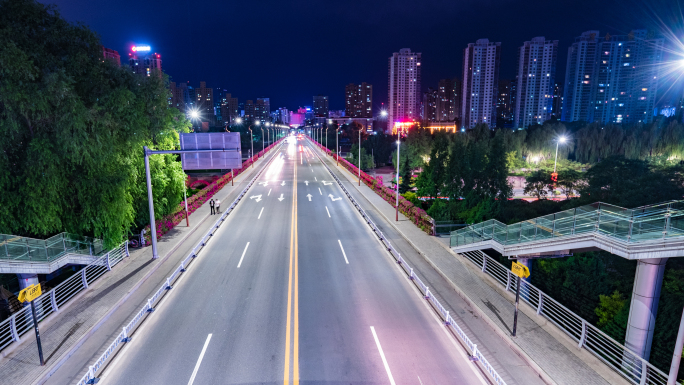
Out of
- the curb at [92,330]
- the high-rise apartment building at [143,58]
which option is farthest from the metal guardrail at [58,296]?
the high-rise apartment building at [143,58]

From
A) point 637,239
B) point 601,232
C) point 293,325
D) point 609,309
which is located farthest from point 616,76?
point 293,325

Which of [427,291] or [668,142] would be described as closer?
[427,291]

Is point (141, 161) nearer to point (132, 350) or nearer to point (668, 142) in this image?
point (132, 350)

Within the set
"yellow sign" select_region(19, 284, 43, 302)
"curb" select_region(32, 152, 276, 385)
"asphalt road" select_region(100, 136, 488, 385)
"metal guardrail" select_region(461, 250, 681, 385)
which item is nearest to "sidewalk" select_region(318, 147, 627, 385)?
"metal guardrail" select_region(461, 250, 681, 385)

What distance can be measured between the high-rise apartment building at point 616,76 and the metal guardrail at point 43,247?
179543 millimetres

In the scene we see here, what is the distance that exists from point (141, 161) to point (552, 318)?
2057cm

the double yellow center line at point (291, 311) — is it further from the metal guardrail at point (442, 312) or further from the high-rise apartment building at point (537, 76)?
the high-rise apartment building at point (537, 76)

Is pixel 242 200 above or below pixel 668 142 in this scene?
below

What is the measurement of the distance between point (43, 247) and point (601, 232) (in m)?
19.3

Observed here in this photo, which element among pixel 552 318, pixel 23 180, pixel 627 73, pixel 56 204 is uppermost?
pixel 627 73

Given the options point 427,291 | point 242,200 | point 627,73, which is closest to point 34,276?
point 427,291

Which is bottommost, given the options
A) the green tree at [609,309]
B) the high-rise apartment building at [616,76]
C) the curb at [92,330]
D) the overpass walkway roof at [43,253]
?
the green tree at [609,309]

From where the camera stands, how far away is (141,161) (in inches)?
774

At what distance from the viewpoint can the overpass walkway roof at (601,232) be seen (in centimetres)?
919
